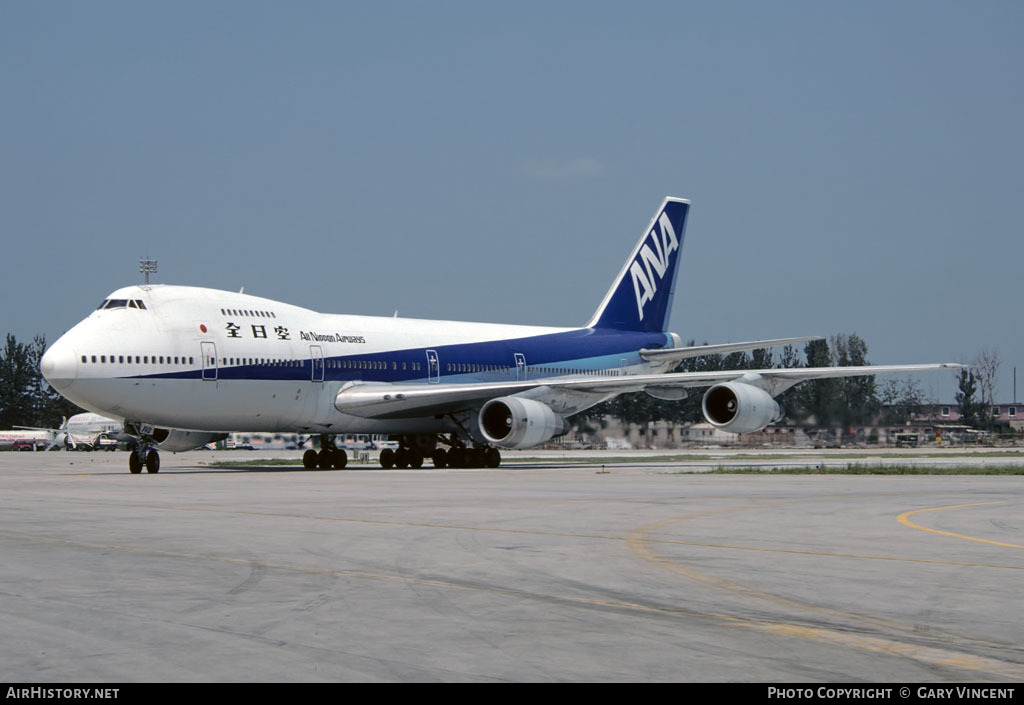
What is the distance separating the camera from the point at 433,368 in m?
39.3

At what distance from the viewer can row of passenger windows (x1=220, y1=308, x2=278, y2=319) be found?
33.7 metres

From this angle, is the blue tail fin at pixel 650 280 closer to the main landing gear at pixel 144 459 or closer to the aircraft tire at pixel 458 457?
the aircraft tire at pixel 458 457

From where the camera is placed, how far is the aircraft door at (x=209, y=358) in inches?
1272

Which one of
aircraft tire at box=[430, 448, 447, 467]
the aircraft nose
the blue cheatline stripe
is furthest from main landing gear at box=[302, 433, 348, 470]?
the aircraft nose

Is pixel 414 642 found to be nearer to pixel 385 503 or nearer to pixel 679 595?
pixel 679 595

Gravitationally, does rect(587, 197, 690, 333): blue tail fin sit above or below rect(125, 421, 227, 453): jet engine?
above

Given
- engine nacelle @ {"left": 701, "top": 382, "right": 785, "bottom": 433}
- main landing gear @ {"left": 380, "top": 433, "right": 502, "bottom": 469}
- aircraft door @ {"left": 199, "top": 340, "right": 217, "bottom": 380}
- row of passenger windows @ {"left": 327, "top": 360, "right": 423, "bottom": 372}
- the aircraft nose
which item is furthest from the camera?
main landing gear @ {"left": 380, "top": 433, "right": 502, "bottom": 469}

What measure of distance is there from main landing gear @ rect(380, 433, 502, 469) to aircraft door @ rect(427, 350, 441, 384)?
2.37 meters

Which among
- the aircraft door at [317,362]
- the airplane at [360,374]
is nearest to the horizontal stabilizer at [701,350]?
the airplane at [360,374]

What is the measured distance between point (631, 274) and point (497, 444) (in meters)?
12.5

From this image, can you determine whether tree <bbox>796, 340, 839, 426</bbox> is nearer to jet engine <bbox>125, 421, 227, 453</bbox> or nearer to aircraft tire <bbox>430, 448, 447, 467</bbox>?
aircraft tire <bbox>430, 448, 447, 467</bbox>

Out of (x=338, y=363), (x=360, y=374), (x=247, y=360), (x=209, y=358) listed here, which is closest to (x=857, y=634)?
(x=209, y=358)

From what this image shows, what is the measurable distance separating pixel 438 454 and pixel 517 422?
18.4 feet
